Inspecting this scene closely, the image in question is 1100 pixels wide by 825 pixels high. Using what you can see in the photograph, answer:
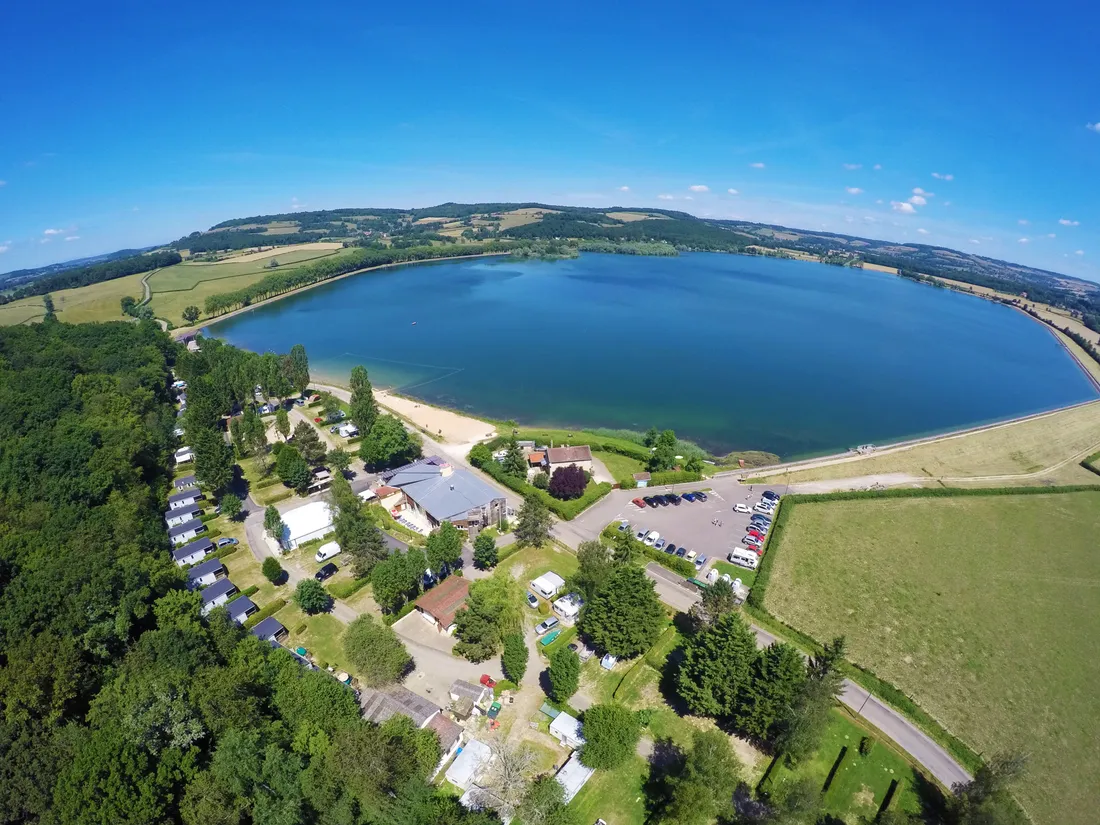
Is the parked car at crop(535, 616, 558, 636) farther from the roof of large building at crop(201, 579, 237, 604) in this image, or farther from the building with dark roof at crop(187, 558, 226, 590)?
the building with dark roof at crop(187, 558, 226, 590)

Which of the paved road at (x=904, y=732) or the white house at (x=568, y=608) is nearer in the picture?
the paved road at (x=904, y=732)

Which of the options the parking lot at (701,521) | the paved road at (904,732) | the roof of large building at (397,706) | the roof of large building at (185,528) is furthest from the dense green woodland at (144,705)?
the parking lot at (701,521)

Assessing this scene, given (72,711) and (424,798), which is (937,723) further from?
(72,711)

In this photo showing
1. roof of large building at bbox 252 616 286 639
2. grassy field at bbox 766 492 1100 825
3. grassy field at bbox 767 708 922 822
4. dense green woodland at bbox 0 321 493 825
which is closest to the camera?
dense green woodland at bbox 0 321 493 825

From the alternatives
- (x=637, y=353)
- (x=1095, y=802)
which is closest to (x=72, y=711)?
(x=1095, y=802)

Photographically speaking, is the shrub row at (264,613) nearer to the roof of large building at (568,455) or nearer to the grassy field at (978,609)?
the roof of large building at (568,455)

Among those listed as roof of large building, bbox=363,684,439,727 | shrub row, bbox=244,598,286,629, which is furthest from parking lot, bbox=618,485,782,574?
shrub row, bbox=244,598,286,629
